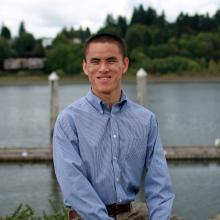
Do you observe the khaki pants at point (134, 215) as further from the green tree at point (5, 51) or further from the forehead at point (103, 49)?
the green tree at point (5, 51)

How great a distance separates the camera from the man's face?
88.8 inches

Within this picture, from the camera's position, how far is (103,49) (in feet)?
7.38

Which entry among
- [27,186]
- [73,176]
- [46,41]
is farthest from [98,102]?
[46,41]

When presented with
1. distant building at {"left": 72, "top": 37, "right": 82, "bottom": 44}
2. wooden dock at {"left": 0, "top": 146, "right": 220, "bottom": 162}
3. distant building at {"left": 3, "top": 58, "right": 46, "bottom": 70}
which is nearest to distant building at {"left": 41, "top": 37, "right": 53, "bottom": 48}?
distant building at {"left": 72, "top": 37, "right": 82, "bottom": 44}

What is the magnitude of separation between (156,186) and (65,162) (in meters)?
0.39

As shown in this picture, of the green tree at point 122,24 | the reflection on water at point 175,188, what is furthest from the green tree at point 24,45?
the reflection on water at point 175,188

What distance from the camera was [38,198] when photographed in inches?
523

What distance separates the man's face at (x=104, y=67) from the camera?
2.26m

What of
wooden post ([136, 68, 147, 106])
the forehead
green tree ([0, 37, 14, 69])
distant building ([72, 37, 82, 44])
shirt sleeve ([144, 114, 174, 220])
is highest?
the forehead

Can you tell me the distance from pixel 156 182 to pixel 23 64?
89544 mm

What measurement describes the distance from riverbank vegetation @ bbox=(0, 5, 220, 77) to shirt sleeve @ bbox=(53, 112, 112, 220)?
249 feet

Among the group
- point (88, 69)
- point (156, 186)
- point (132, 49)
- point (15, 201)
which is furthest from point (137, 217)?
point (132, 49)

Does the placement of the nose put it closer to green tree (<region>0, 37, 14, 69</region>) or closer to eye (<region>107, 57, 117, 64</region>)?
eye (<region>107, 57, 117, 64</region>)

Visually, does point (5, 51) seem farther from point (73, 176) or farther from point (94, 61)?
point (73, 176)
